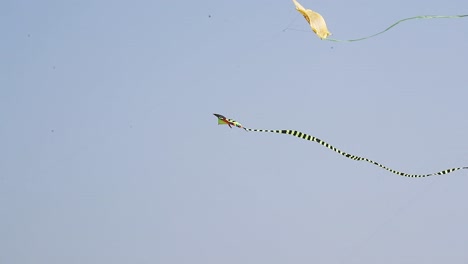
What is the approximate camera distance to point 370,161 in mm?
17906

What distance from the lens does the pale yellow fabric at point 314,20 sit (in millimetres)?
17172

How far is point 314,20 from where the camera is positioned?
17.3 meters

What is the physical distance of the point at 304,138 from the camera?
18047mm

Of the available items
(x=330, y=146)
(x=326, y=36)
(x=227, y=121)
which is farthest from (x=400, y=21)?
(x=227, y=121)

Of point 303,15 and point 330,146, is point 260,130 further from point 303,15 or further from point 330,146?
point 303,15

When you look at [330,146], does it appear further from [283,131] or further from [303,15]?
[303,15]

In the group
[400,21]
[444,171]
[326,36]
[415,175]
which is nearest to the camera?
[400,21]

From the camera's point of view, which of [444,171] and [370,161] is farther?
[444,171]

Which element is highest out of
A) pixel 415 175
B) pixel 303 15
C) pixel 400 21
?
pixel 303 15

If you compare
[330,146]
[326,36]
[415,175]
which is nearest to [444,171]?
[415,175]

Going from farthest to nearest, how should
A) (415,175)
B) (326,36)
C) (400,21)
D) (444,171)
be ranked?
1. (444,171)
2. (415,175)
3. (326,36)
4. (400,21)

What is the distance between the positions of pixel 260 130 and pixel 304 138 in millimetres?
1483

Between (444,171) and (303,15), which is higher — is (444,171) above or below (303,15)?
below

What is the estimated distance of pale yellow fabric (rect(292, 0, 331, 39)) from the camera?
17.2 meters
